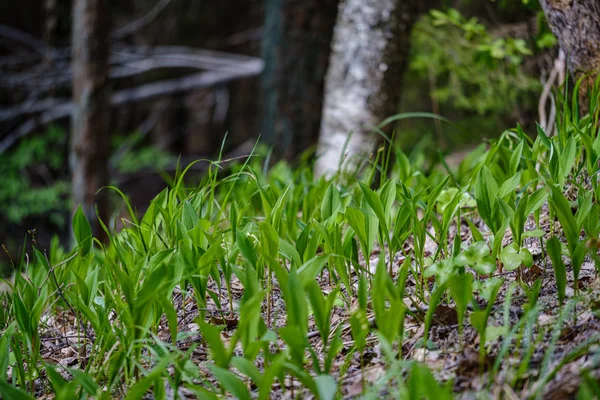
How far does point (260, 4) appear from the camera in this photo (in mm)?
9555

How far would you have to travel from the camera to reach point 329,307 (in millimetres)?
1428

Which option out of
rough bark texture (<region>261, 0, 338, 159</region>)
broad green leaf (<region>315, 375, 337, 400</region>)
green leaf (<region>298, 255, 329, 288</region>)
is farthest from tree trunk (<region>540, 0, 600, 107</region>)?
rough bark texture (<region>261, 0, 338, 159</region>)

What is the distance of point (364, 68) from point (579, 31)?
A: 1912 millimetres

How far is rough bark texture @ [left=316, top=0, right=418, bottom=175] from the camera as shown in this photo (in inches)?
150

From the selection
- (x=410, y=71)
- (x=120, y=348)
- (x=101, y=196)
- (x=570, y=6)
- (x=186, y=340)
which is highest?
(x=570, y=6)

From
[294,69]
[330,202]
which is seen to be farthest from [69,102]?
[330,202]

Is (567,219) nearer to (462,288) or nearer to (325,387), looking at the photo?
(462,288)

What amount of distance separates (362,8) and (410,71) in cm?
163

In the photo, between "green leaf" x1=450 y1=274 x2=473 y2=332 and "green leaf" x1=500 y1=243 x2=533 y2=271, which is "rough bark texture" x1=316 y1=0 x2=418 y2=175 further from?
"green leaf" x1=450 y1=274 x2=473 y2=332

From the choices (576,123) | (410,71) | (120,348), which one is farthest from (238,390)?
(410,71)

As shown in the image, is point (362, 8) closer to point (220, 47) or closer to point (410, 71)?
point (410, 71)

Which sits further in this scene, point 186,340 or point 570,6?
point 570,6

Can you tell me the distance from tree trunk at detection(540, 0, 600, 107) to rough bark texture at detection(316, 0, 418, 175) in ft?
5.51

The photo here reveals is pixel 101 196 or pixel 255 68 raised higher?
pixel 255 68
